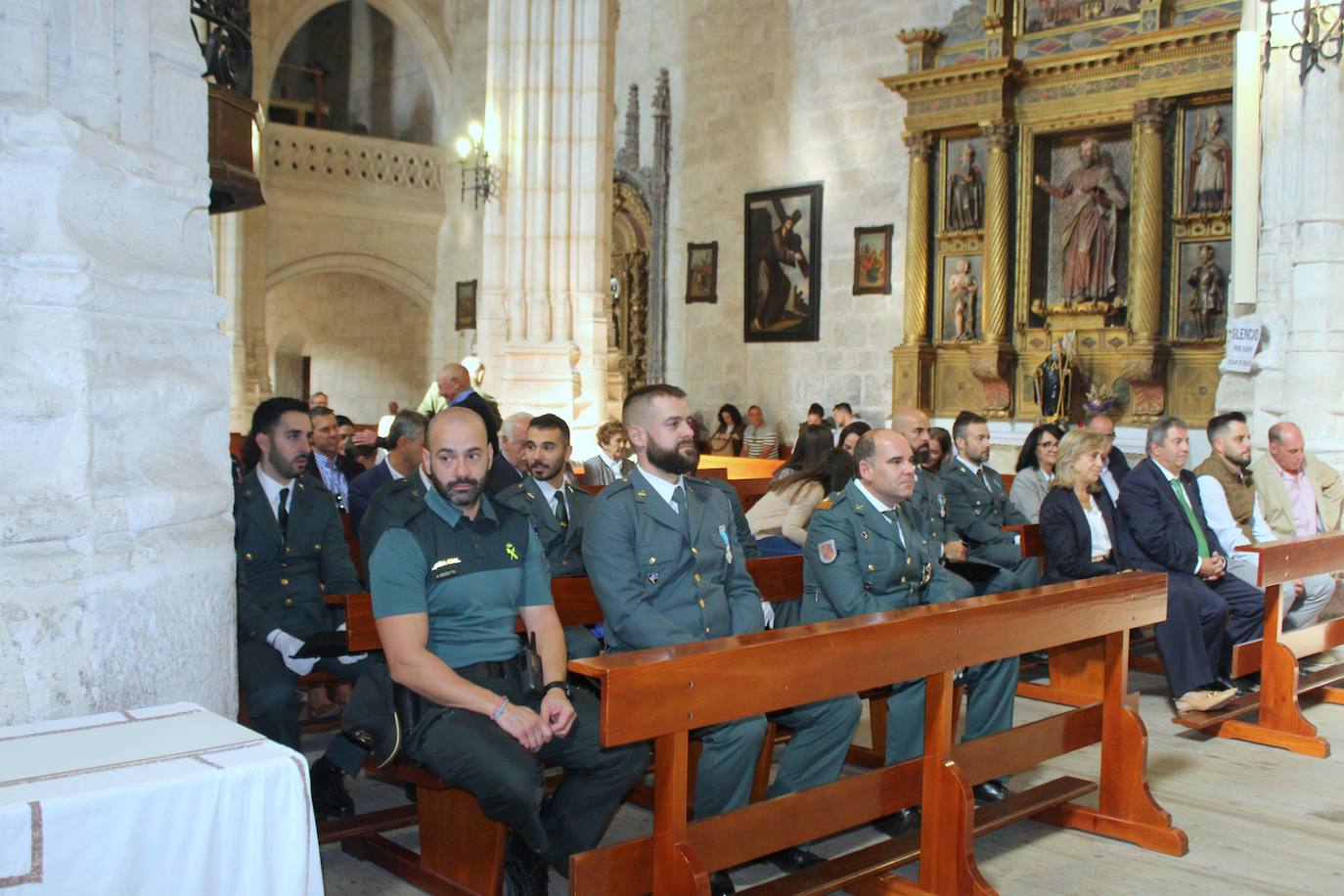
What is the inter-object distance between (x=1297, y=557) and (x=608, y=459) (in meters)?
3.63

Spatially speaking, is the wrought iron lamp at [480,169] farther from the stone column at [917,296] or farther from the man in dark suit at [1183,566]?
the man in dark suit at [1183,566]

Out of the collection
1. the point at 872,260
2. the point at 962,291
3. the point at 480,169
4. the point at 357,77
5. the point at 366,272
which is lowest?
the point at 962,291

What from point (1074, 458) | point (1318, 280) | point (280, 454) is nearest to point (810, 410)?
point (1318, 280)

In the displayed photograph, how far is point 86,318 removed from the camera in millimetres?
2385

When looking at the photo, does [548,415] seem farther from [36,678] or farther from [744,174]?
[744,174]

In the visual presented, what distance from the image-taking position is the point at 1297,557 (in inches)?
194

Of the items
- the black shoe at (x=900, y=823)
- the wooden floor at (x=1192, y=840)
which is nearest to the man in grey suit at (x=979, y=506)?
the wooden floor at (x=1192, y=840)

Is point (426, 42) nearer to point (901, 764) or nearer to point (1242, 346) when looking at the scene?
point (1242, 346)

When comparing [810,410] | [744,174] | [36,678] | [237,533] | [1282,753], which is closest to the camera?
[36,678]

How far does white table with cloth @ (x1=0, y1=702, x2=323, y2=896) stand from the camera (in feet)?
5.90

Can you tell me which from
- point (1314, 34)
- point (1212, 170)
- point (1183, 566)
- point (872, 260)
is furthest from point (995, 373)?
point (1183, 566)

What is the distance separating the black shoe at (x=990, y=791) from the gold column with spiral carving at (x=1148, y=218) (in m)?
7.71

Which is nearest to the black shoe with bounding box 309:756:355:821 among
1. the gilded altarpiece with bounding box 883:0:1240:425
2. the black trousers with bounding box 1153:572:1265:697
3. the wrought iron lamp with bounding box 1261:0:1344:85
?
the black trousers with bounding box 1153:572:1265:697

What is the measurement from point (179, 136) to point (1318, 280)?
6.71m
